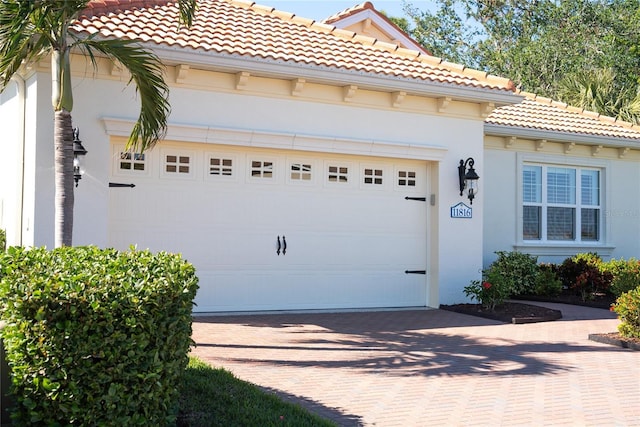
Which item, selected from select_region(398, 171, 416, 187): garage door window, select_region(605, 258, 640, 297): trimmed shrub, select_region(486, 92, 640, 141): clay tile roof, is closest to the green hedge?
select_region(398, 171, 416, 187): garage door window

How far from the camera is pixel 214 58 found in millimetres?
10664

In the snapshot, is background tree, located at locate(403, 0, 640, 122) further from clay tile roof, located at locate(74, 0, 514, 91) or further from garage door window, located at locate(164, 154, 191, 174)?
garage door window, located at locate(164, 154, 191, 174)

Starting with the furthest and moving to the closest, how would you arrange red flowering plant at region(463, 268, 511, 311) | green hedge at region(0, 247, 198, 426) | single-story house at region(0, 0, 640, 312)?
red flowering plant at region(463, 268, 511, 311)
single-story house at region(0, 0, 640, 312)
green hedge at region(0, 247, 198, 426)

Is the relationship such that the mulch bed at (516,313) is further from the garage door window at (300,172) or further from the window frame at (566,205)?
the garage door window at (300,172)

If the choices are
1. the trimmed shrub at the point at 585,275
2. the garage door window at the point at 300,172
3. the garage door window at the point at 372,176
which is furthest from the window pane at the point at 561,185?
the garage door window at the point at 300,172

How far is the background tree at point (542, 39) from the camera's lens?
3106cm

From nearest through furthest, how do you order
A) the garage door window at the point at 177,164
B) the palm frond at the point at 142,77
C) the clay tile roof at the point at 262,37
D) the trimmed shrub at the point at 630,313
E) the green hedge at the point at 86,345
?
the green hedge at the point at 86,345 → the palm frond at the point at 142,77 → the trimmed shrub at the point at 630,313 → the clay tile roof at the point at 262,37 → the garage door window at the point at 177,164

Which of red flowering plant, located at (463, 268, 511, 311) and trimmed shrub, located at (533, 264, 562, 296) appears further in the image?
trimmed shrub, located at (533, 264, 562, 296)

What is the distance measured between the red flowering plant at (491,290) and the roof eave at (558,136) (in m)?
3.55

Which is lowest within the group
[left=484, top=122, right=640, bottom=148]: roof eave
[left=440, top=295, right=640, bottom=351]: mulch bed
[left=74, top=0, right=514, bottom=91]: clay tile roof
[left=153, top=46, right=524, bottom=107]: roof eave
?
[left=440, top=295, right=640, bottom=351]: mulch bed

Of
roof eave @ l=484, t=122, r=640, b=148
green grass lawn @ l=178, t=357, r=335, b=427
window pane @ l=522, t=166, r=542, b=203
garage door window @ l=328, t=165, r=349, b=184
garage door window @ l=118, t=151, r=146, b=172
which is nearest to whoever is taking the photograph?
green grass lawn @ l=178, t=357, r=335, b=427

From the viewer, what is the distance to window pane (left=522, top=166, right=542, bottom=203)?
51.8ft

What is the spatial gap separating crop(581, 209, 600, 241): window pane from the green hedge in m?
13.6

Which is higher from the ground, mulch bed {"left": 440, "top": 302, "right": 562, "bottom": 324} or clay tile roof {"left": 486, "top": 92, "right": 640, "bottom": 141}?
clay tile roof {"left": 486, "top": 92, "right": 640, "bottom": 141}
